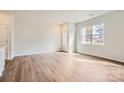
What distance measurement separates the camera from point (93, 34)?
981 cm

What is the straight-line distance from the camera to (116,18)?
7.18 metres

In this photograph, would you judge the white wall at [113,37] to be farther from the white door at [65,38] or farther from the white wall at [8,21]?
the white wall at [8,21]

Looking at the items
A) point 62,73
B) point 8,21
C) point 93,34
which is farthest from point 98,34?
point 8,21

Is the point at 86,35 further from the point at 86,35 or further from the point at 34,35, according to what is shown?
the point at 34,35

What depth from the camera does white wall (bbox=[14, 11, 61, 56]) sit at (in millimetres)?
9742

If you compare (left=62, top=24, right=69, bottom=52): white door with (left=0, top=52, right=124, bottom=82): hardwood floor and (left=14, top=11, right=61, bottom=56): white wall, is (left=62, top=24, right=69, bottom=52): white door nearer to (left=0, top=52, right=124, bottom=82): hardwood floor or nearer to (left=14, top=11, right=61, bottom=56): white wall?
(left=14, top=11, right=61, bottom=56): white wall

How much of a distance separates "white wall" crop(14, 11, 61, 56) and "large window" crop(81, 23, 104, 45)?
2637mm

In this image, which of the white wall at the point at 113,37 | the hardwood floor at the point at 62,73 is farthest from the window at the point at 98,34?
the hardwood floor at the point at 62,73

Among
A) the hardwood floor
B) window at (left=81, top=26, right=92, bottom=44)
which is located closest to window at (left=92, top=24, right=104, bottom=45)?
window at (left=81, top=26, right=92, bottom=44)

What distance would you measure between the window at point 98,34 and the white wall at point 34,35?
3.33m

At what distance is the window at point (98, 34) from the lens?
8625 mm

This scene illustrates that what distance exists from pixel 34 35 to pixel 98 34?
184 inches
